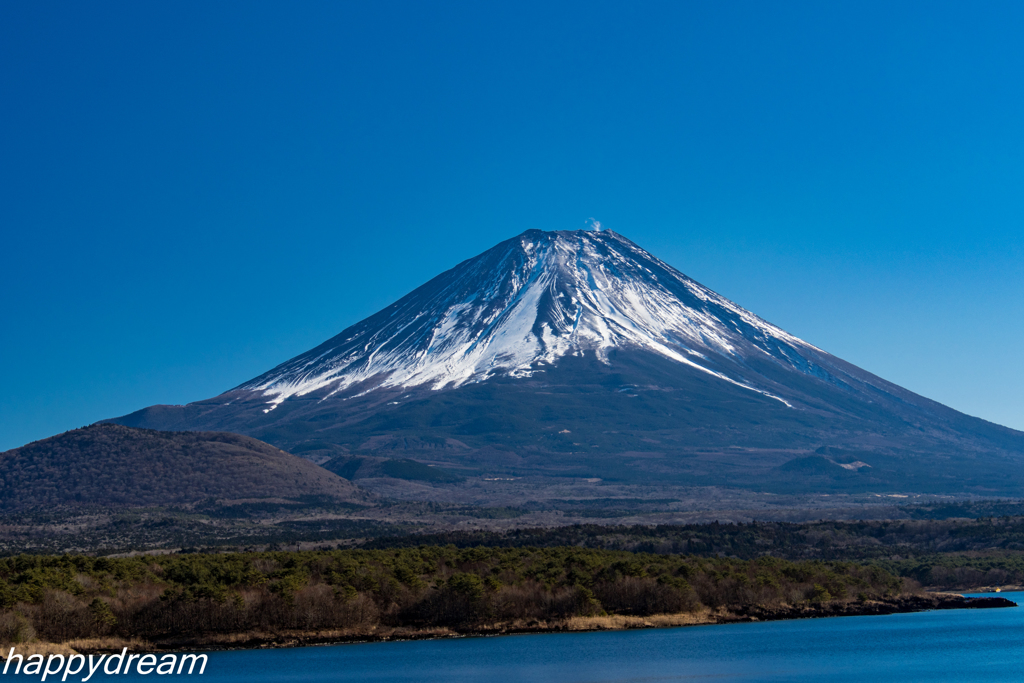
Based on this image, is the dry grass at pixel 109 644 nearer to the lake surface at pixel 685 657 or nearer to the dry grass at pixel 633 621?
the lake surface at pixel 685 657

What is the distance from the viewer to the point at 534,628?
62.6m

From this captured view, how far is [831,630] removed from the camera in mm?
59719

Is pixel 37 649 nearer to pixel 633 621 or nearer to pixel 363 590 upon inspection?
pixel 363 590

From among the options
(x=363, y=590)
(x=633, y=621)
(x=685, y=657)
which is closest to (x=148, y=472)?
(x=363, y=590)

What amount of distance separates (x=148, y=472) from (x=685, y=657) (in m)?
136

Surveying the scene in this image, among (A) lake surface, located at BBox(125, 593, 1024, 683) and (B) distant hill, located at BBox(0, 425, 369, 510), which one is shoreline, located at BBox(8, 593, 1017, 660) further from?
(B) distant hill, located at BBox(0, 425, 369, 510)

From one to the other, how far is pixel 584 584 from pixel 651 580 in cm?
402

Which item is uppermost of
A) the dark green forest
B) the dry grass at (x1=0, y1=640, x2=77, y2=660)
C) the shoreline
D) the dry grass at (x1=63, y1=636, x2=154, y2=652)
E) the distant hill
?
the distant hill

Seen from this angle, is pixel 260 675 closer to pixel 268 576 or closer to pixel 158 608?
pixel 158 608

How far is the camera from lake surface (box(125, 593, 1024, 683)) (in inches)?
1780

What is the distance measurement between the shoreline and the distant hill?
4309 inches

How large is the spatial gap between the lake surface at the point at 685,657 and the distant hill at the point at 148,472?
115 meters

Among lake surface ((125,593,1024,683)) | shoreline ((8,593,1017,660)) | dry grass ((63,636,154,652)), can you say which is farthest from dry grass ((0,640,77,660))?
lake surface ((125,593,1024,683))

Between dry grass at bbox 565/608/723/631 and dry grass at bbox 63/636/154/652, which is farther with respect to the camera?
dry grass at bbox 565/608/723/631
